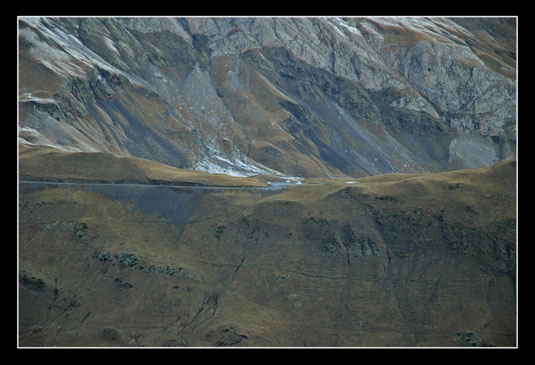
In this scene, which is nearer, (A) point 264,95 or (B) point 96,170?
(B) point 96,170

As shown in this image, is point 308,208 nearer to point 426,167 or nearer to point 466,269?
point 466,269

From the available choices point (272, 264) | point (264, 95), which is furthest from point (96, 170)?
point (264, 95)

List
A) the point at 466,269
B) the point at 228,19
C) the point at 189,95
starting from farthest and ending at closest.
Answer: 1. the point at 228,19
2. the point at 189,95
3. the point at 466,269

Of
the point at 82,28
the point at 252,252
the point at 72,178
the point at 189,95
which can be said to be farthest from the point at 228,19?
the point at 252,252

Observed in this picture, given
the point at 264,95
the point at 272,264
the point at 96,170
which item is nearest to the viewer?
the point at 272,264

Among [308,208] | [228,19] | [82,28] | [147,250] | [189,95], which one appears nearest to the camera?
[147,250]

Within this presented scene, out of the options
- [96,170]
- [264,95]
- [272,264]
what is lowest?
[272,264]

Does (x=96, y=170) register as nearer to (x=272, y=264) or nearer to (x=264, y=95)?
(x=272, y=264)

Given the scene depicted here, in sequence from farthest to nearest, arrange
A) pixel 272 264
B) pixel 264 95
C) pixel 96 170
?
pixel 264 95 → pixel 96 170 → pixel 272 264

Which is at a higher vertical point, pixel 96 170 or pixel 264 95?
pixel 264 95
